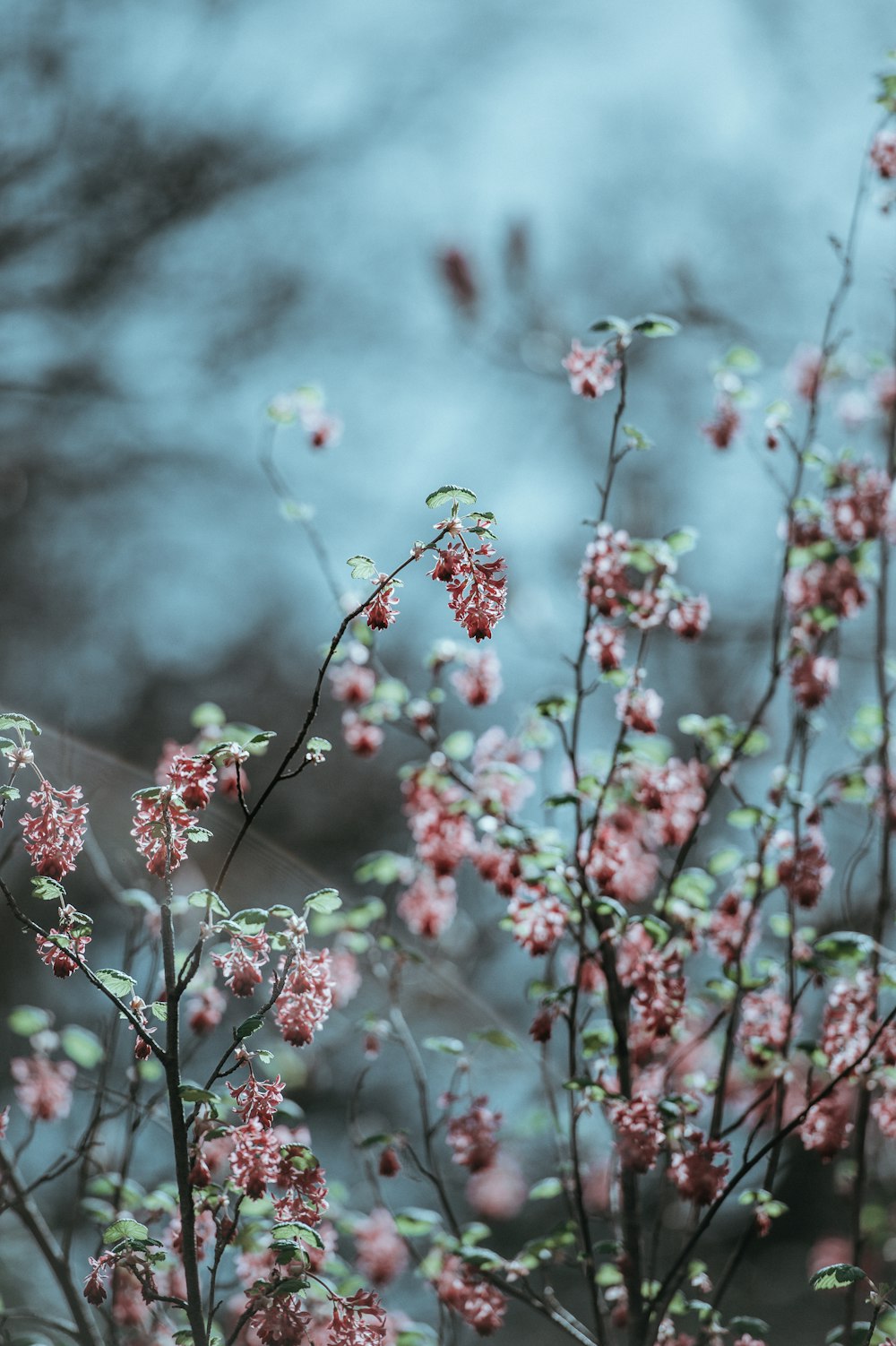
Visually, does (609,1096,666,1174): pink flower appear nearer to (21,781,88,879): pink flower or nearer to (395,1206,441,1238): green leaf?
(395,1206,441,1238): green leaf

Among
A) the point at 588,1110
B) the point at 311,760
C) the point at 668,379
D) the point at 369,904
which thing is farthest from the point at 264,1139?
the point at 668,379

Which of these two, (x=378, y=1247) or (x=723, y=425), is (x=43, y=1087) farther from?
(x=723, y=425)

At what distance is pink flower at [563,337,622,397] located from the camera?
1479 mm

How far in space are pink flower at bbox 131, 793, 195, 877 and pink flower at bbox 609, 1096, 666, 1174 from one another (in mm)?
600

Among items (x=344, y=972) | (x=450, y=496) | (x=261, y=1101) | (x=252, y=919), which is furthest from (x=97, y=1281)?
(x=344, y=972)

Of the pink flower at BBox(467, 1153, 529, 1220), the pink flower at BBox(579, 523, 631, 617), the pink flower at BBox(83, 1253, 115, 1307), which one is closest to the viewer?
the pink flower at BBox(83, 1253, 115, 1307)

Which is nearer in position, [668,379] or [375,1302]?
[375,1302]

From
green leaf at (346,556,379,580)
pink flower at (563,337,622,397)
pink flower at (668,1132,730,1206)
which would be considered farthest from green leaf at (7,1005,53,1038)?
pink flower at (563,337,622,397)

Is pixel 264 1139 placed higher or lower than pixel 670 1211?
lower

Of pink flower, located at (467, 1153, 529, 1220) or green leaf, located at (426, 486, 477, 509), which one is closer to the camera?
green leaf, located at (426, 486, 477, 509)

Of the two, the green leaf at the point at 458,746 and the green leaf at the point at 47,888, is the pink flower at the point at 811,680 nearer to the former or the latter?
the green leaf at the point at 458,746

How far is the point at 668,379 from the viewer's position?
4.48 m

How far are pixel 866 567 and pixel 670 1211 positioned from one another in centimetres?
138

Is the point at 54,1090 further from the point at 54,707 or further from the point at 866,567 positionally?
the point at 54,707
